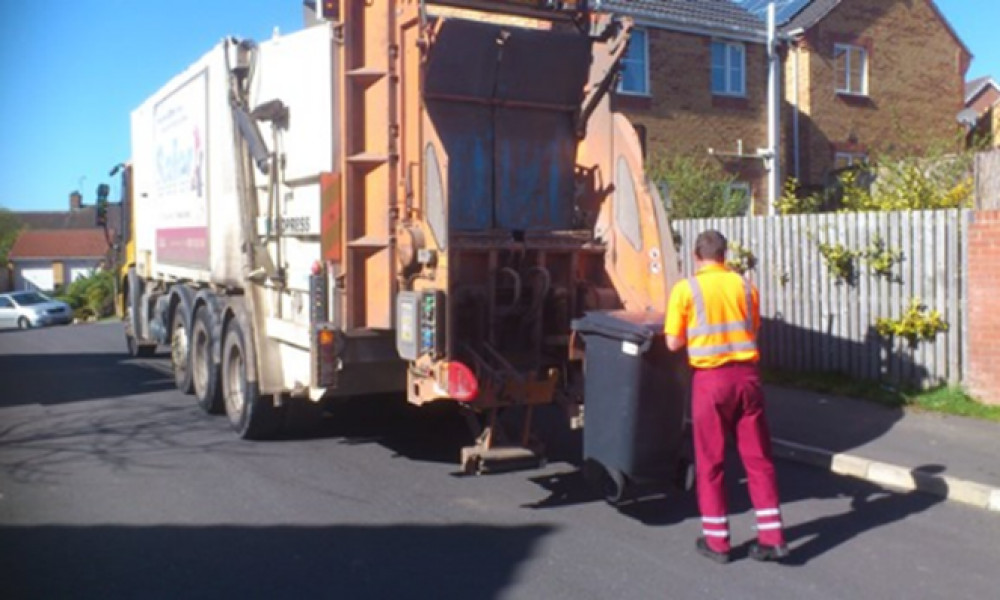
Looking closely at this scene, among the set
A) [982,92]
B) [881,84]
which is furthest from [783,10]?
[982,92]

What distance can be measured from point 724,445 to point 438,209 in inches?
90.2

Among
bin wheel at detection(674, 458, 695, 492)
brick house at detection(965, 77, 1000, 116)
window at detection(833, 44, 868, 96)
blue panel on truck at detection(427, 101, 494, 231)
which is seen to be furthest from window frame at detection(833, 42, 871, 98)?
brick house at detection(965, 77, 1000, 116)

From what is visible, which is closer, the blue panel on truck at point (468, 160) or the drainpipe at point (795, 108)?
the blue panel on truck at point (468, 160)

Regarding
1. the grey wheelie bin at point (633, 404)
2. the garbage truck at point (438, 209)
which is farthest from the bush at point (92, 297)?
the grey wheelie bin at point (633, 404)

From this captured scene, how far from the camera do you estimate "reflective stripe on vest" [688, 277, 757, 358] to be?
5465 millimetres

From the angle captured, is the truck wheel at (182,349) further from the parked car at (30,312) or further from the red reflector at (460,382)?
the parked car at (30,312)

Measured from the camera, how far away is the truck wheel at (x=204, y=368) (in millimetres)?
9633

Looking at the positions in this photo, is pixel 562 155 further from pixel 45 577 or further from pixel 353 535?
pixel 45 577

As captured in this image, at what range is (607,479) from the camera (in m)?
6.29

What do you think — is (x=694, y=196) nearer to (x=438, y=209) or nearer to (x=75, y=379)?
(x=75, y=379)

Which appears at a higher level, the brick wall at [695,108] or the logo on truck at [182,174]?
the brick wall at [695,108]

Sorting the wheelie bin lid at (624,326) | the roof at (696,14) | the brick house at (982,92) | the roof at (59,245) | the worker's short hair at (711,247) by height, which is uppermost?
the brick house at (982,92)

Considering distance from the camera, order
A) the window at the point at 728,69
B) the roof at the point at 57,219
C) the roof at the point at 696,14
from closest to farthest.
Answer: the roof at the point at 696,14 < the window at the point at 728,69 < the roof at the point at 57,219

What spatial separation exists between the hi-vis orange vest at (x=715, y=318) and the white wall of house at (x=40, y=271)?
65.8 metres
